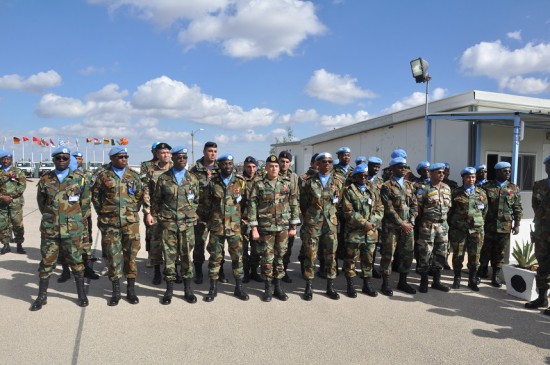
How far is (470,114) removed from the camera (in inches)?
304

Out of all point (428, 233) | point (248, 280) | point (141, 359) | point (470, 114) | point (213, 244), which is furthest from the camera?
point (470, 114)

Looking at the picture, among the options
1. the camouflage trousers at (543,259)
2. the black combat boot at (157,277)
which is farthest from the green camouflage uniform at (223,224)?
the camouflage trousers at (543,259)

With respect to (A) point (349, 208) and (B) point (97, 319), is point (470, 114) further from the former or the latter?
(B) point (97, 319)

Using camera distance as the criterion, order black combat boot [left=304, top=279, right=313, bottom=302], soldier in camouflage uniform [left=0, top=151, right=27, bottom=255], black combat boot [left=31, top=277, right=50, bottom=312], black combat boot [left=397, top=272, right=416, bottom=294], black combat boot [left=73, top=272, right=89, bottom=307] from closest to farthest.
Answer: black combat boot [left=31, top=277, right=50, bottom=312] → black combat boot [left=73, top=272, right=89, bottom=307] → black combat boot [left=304, top=279, right=313, bottom=302] → black combat boot [left=397, top=272, right=416, bottom=294] → soldier in camouflage uniform [left=0, top=151, right=27, bottom=255]

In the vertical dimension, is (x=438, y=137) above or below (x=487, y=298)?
above

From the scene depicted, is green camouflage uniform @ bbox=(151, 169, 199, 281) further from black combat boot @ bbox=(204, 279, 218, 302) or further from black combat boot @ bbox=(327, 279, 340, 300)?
black combat boot @ bbox=(327, 279, 340, 300)

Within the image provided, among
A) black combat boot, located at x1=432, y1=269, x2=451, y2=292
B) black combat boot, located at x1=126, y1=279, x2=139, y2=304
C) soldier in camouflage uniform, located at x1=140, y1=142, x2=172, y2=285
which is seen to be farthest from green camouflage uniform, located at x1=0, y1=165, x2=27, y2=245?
black combat boot, located at x1=432, y1=269, x2=451, y2=292

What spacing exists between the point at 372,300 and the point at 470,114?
5.08 metres

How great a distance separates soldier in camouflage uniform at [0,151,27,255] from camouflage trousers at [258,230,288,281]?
4.98 m

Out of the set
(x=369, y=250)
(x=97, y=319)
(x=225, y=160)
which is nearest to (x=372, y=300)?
(x=369, y=250)

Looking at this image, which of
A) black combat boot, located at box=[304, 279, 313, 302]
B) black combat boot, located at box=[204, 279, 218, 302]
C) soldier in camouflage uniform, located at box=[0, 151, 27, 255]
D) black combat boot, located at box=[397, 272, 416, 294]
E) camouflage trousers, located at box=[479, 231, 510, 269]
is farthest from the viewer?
soldier in camouflage uniform, located at box=[0, 151, 27, 255]

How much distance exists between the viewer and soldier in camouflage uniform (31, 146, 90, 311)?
14.2ft

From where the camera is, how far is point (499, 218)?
543cm

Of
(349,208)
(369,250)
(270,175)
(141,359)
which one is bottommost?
(141,359)
